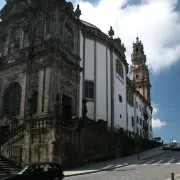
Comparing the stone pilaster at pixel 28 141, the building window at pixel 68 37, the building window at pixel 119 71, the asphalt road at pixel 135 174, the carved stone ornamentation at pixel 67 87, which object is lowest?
the asphalt road at pixel 135 174

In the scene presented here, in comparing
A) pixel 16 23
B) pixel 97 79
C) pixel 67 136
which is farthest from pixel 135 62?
pixel 67 136

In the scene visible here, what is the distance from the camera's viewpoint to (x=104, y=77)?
116 ft

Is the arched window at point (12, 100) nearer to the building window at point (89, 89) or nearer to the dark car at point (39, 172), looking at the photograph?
the building window at point (89, 89)

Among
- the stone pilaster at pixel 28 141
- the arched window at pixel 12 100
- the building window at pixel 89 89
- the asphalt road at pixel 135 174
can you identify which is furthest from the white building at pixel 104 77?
the asphalt road at pixel 135 174

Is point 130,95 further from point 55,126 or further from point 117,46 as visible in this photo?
point 55,126

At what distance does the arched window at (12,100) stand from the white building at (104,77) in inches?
271

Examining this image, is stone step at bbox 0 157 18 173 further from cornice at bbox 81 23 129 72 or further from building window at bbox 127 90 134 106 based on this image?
building window at bbox 127 90 134 106

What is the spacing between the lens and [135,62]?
253 feet

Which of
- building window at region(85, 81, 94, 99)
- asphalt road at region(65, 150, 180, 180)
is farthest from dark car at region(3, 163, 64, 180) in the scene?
building window at region(85, 81, 94, 99)

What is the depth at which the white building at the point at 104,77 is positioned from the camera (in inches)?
1289

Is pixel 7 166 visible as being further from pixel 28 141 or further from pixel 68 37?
pixel 68 37

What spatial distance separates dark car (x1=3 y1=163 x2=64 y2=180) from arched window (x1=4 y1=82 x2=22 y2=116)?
1498 centimetres

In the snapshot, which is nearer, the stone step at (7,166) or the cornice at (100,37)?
the stone step at (7,166)

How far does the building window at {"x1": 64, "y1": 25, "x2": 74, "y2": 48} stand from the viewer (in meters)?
30.5
